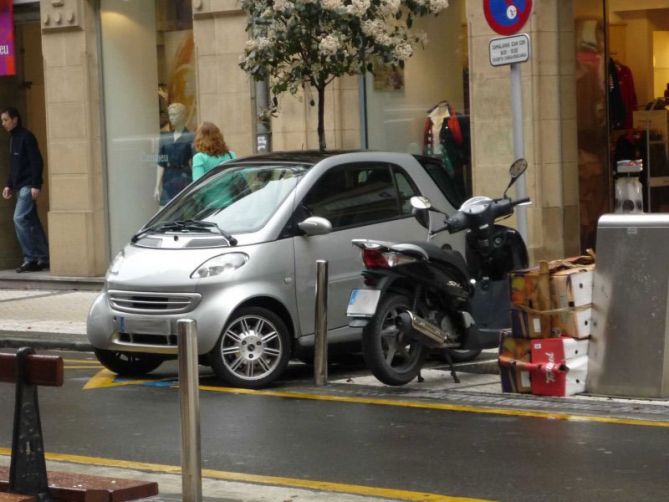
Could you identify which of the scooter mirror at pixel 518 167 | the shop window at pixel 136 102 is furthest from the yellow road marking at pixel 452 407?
the shop window at pixel 136 102

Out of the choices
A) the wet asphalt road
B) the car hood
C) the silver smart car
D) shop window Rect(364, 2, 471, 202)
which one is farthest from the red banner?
the wet asphalt road

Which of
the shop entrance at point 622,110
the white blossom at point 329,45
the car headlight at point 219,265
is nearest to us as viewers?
the car headlight at point 219,265

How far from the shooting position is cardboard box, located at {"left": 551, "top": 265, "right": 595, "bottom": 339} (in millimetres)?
10047

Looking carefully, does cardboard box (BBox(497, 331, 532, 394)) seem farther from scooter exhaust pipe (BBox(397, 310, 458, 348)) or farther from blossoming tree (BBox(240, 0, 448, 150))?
blossoming tree (BBox(240, 0, 448, 150))

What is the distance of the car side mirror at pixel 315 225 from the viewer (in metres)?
11.1

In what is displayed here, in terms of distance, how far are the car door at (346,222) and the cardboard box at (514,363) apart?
1584 mm

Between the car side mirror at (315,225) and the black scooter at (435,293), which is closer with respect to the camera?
the black scooter at (435,293)

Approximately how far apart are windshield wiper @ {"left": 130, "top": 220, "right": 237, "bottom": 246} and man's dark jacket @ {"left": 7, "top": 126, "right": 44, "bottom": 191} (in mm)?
8544

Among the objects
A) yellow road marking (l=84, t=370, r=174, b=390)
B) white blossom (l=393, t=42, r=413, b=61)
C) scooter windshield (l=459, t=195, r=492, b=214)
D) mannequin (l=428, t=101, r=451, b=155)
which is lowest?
yellow road marking (l=84, t=370, r=174, b=390)

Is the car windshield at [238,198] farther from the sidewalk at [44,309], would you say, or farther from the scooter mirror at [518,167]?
the sidewalk at [44,309]

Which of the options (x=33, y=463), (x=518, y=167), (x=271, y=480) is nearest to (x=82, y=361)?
(x=518, y=167)

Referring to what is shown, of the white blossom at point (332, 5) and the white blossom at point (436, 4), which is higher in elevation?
the white blossom at point (436, 4)

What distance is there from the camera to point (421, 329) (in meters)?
10.5

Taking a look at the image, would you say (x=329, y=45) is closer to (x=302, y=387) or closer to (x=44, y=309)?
(x=302, y=387)
